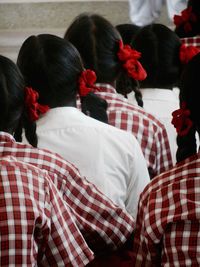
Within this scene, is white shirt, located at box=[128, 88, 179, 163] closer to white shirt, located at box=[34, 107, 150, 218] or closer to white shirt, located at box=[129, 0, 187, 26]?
white shirt, located at box=[34, 107, 150, 218]

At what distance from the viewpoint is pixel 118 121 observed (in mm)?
1587

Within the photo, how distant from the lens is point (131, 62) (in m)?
1.62

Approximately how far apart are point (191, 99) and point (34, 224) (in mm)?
350

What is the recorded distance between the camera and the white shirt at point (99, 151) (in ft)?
4.26

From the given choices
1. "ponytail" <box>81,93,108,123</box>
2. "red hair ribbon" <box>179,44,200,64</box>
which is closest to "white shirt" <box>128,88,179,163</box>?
"red hair ribbon" <box>179,44,200,64</box>

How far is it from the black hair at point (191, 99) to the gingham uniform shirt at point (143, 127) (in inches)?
18.0

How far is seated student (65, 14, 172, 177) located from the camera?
62.1 inches

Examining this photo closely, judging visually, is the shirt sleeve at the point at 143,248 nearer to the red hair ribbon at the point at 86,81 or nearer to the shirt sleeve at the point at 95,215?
the shirt sleeve at the point at 95,215

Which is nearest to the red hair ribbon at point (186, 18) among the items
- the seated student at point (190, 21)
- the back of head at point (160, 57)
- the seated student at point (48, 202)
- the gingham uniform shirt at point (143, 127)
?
→ the seated student at point (190, 21)

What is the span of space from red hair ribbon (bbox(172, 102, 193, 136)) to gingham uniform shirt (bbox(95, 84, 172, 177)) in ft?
1.59

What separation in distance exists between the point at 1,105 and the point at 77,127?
23 centimetres

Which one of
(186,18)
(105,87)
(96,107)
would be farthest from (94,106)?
(186,18)

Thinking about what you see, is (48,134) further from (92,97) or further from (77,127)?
(92,97)

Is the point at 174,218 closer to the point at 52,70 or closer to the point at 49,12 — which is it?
the point at 52,70
